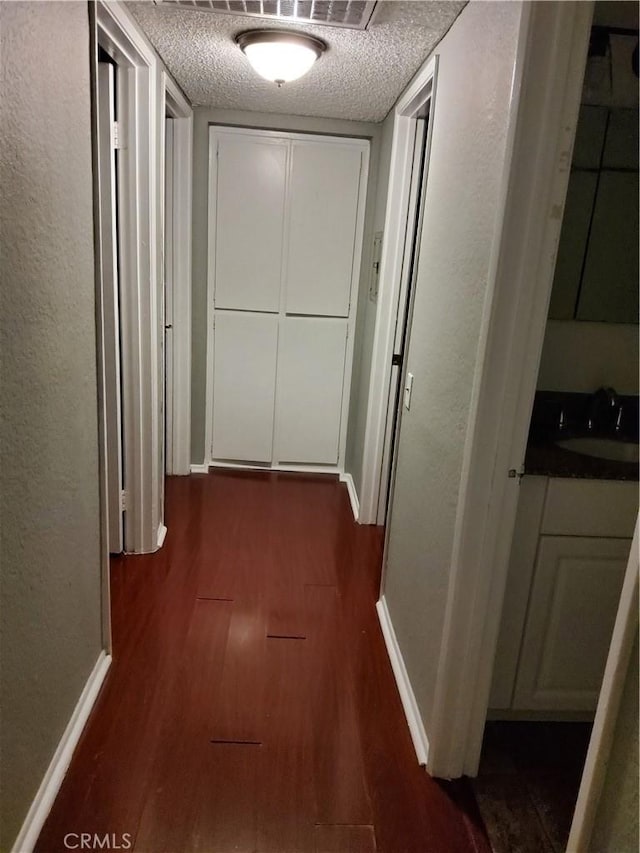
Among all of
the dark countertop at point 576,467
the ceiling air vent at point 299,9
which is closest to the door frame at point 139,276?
the ceiling air vent at point 299,9

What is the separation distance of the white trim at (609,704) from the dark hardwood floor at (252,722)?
0.69m

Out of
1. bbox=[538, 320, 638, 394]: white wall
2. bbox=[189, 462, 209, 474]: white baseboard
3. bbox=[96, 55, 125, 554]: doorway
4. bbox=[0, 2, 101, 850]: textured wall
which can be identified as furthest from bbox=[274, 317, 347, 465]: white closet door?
bbox=[0, 2, 101, 850]: textured wall

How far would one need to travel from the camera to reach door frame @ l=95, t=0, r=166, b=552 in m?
2.26

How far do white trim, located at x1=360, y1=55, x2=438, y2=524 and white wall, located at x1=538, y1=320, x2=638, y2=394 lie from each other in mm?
1028

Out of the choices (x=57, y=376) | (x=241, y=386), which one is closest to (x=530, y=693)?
(x=57, y=376)

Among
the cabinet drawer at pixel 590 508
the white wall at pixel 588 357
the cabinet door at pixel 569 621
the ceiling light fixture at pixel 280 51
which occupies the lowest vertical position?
the cabinet door at pixel 569 621

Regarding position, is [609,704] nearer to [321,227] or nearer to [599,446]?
[599,446]

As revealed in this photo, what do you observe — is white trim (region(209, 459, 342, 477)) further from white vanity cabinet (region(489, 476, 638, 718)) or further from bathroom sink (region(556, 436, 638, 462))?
white vanity cabinet (region(489, 476, 638, 718))

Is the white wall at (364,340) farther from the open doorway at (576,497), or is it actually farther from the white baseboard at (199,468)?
the open doorway at (576,497)

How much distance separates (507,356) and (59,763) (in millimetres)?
1592

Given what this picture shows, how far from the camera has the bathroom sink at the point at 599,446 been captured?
194cm

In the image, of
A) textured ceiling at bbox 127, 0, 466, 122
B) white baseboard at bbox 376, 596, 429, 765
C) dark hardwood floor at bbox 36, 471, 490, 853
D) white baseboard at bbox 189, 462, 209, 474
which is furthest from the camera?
white baseboard at bbox 189, 462, 209, 474

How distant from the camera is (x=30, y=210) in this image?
1.25 meters

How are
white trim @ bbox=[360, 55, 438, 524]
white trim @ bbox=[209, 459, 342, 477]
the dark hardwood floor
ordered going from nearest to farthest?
1. the dark hardwood floor
2. white trim @ bbox=[360, 55, 438, 524]
3. white trim @ bbox=[209, 459, 342, 477]
